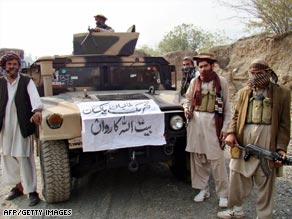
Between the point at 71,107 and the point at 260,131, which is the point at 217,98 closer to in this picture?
the point at 260,131

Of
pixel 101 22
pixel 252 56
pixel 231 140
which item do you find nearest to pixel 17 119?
pixel 231 140

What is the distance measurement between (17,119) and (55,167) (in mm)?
712

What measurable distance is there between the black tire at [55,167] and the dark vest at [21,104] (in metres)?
0.32

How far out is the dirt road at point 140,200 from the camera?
3.55 m

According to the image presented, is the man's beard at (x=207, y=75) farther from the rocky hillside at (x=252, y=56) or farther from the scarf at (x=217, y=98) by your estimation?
the rocky hillside at (x=252, y=56)

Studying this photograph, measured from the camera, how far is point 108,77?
5023 mm

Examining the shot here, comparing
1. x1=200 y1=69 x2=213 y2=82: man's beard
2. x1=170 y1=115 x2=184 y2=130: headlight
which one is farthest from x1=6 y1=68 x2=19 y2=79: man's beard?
x1=200 y1=69 x2=213 y2=82: man's beard

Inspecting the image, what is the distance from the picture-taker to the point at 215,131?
3.59m

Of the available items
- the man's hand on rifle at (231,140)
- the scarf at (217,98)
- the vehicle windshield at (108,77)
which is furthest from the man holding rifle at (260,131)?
the vehicle windshield at (108,77)

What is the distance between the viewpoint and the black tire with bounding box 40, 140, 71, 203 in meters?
3.58

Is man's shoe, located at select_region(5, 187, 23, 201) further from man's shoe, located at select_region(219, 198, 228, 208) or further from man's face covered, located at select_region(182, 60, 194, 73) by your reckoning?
man's face covered, located at select_region(182, 60, 194, 73)

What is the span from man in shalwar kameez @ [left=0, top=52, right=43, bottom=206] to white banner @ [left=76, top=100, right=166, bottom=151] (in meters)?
0.60

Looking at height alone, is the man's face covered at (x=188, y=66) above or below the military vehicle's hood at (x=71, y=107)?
above

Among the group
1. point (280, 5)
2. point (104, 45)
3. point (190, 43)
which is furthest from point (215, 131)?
point (190, 43)
